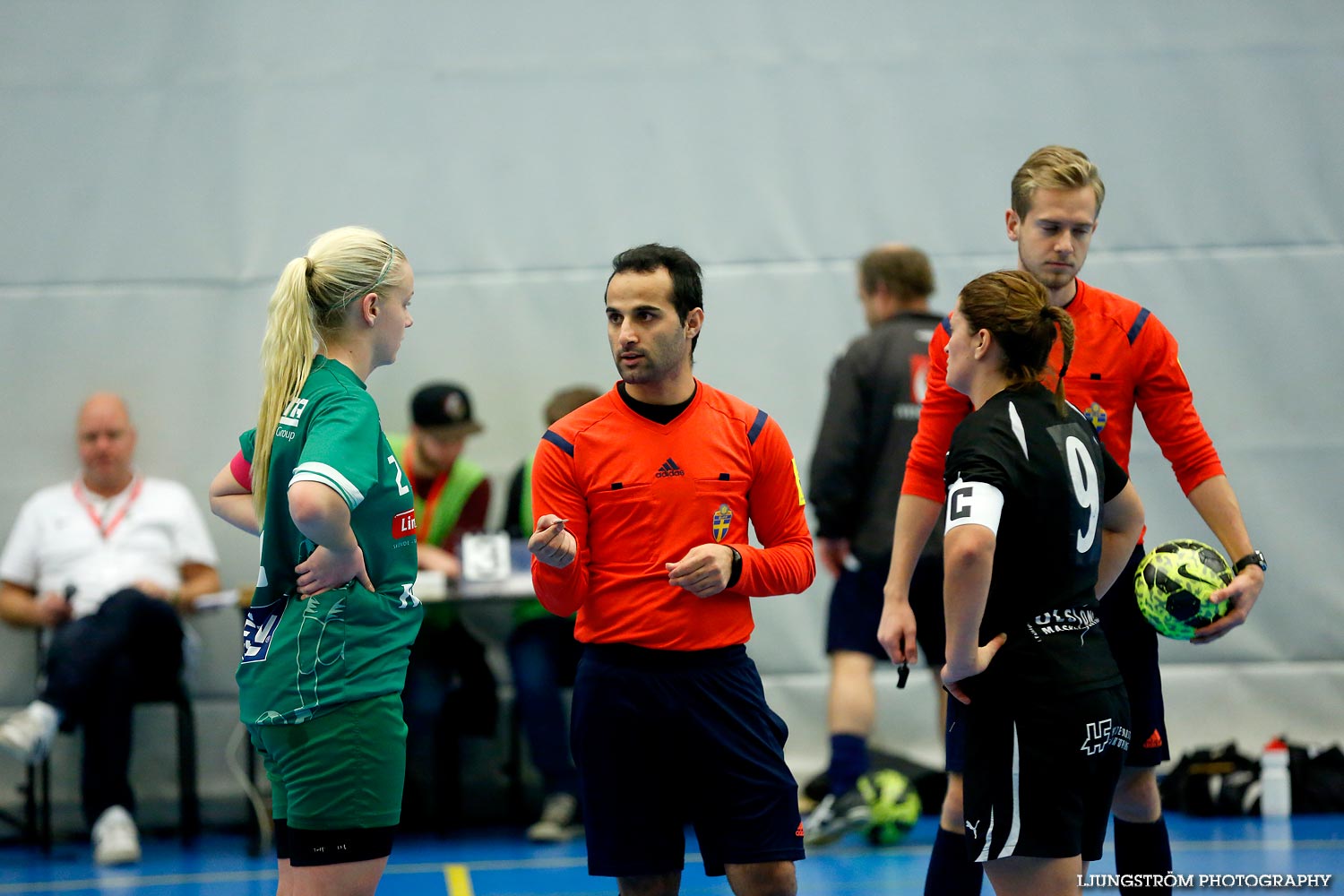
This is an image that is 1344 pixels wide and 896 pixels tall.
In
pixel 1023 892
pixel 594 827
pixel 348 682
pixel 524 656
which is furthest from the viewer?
pixel 524 656

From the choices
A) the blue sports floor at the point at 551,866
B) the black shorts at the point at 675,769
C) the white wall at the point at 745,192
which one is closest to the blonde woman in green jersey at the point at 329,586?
the black shorts at the point at 675,769

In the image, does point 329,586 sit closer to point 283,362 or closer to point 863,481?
point 283,362

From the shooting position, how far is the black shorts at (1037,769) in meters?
2.64

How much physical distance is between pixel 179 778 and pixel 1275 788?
4580 mm

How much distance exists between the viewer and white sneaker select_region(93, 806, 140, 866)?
211 inches

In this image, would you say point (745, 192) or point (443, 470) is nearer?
point (443, 470)

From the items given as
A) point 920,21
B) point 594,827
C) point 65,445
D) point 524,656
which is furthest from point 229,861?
point 920,21

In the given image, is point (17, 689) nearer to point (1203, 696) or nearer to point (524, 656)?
point (524, 656)

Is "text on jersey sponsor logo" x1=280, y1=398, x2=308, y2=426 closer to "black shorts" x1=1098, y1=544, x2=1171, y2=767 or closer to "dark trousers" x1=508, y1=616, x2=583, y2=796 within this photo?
"black shorts" x1=1098, y1=544, x2=1171, y2=767

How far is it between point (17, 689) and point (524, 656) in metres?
2.35

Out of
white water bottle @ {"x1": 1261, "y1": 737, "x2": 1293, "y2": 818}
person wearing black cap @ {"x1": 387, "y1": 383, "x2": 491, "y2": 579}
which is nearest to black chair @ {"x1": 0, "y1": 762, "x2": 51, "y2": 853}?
person wearing black cap @ {"x1": 387, "y1": 383, "x2": 491, "y2": 579}

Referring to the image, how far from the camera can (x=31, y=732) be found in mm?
5305

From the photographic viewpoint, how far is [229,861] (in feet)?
17.9

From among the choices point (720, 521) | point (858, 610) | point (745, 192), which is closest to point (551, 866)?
point (858, 610)
